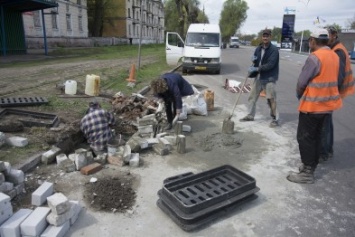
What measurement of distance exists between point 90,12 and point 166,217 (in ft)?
170

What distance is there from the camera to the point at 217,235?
308cm

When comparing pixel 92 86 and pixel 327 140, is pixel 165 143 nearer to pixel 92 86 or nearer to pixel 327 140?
pixel 327 140

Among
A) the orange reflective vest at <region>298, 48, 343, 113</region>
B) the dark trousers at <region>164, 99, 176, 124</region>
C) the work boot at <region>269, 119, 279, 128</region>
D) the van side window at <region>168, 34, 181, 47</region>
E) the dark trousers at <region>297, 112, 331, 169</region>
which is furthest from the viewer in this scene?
the van side window at <region>168, 34, 181, 47</region>

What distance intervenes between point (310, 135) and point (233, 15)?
293 feet

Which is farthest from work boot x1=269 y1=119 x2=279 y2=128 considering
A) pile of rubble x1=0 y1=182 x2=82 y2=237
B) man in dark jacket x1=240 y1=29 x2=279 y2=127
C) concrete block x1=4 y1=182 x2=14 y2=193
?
Result: concrete block x1=4 y1=182 x2=14 y2=193

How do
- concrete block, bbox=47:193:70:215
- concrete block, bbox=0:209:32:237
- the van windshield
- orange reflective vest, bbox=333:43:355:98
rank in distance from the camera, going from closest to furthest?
1. concrete block, bbox=0:209:32:237
2. concrete block, bbox=47:193:70:215
3. orange reflective vest, bbox=333:43:355:98
4. the van windshield

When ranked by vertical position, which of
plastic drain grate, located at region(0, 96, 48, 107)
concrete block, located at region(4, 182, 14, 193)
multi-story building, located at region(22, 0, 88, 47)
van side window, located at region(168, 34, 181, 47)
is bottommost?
concrete block, located at region(4, 182, 14, 193)

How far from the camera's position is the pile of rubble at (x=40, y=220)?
9.32 feet

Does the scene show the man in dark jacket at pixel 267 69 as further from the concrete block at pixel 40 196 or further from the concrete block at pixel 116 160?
the concrete block at pixel 40 196

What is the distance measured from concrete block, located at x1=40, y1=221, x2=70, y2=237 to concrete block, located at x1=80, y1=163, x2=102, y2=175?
1.24 meters

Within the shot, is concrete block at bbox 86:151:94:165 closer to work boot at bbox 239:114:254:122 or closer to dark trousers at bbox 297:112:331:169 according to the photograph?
dark trousers at bbox 297:112:331:169

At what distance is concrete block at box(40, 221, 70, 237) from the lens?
287 cm

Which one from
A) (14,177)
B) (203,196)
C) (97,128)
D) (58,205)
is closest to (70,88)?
(97,128)

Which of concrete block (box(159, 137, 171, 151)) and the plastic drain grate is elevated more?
the plastic drain grate
